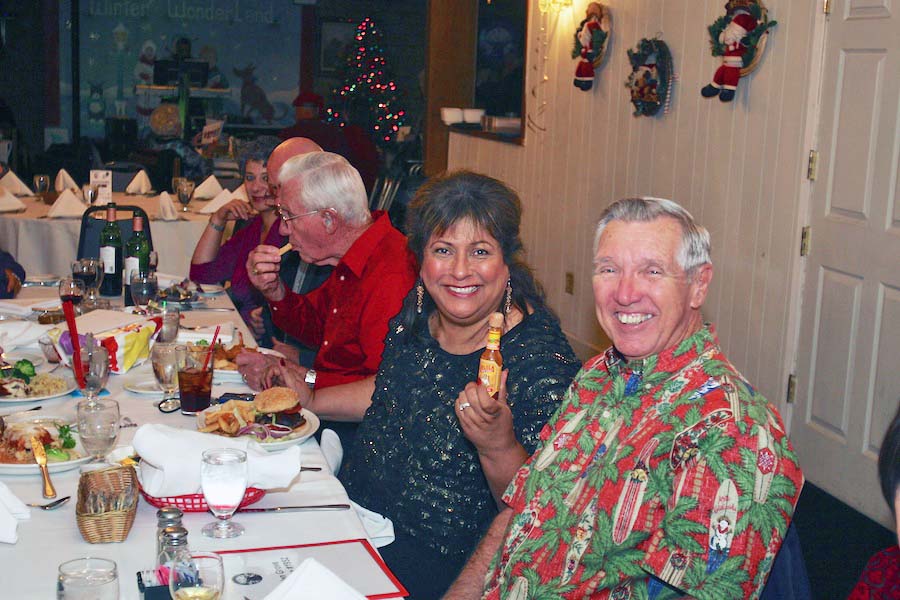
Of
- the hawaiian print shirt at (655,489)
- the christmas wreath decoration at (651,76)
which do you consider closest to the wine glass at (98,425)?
the hawaiian print shirt at (655,489)

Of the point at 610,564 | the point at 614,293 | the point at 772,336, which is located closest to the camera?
the point at 610,564

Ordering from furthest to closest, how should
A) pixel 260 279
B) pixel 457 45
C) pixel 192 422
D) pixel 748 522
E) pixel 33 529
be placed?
1. pixel 457 45
2. pixel 260 279
3. pixel 192 422
4. pixel 33 529
5. pixel 748 522

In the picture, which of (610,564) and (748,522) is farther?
(610,564)

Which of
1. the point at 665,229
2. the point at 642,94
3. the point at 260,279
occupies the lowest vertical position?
the point at 260,279

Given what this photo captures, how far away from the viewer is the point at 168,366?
2.46 m

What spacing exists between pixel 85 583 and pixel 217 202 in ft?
17.0

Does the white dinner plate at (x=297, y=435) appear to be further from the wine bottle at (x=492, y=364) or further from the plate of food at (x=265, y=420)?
the wine bottle at (x=492, y=364)

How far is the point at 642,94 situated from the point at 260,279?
2744 millimetres

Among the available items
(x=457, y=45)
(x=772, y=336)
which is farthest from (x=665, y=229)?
(x=457, y=45)

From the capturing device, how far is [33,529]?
5.61ft

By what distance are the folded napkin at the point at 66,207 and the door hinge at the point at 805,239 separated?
12.8 feet

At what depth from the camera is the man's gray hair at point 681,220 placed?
179 centimetres

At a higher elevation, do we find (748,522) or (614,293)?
(614,293)

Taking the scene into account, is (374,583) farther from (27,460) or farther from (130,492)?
(27,460)
